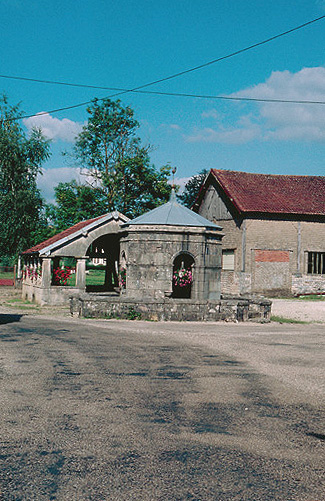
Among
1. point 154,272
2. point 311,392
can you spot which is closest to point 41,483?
point 311,392

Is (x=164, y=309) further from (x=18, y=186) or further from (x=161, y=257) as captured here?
(x=18, y=186)

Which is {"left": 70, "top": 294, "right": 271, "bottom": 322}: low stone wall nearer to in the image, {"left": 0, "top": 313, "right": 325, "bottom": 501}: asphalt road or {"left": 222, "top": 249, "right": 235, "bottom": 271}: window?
{"left": 0, "top": 313, "right": 325, "bottom": 501}: asphalt road

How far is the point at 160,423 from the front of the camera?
536cm

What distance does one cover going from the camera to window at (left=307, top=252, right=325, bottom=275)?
97.9 feet

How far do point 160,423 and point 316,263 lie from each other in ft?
86.7

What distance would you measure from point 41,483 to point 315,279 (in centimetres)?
2788

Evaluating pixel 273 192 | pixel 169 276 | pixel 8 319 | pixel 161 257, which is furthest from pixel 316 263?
pixel 8 319

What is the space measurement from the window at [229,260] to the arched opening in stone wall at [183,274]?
1005 cm

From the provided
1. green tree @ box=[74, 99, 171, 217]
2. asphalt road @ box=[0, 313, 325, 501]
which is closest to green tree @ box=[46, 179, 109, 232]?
green tree @ box=[74, 99, 171, 217]

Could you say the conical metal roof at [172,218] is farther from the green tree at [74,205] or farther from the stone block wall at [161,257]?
the green tree at [74,205]

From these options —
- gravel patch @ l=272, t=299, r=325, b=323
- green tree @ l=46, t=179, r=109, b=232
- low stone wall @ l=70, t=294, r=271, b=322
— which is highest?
green tree @ l=46, t=179, r=109, b=232

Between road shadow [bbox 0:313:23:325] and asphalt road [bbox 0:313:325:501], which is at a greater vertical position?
road shadow [bbox 0:313:23:325]

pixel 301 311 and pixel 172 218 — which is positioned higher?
pixel 172 218

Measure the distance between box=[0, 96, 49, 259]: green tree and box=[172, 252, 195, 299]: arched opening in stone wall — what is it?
17174mm
